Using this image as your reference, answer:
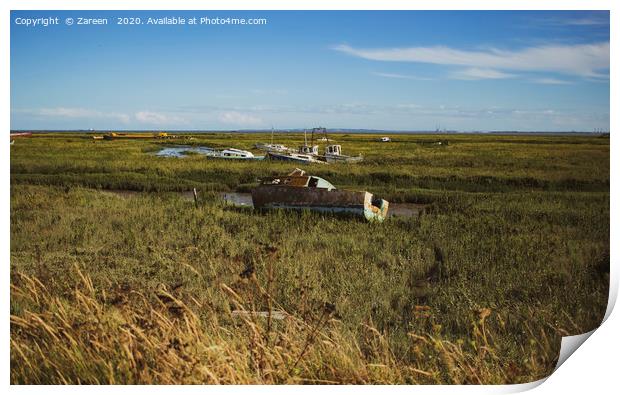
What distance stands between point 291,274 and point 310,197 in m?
3.54

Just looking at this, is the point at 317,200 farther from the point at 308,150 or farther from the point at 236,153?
the point at 236,153

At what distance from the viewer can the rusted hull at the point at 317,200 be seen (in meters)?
8.50

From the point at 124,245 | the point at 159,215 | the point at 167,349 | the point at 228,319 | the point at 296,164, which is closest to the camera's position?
the point at 167,349

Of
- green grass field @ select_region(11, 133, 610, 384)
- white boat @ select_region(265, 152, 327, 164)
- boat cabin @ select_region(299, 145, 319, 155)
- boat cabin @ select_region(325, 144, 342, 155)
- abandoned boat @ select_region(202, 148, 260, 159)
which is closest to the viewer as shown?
green grass field @ select_region(11, 133, 610, 384)

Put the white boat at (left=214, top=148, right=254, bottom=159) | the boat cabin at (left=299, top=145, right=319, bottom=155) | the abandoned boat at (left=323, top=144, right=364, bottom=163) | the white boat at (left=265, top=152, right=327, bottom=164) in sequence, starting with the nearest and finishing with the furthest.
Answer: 1. the boat cabin at (left=299, top=145, right=319, bottom=155)
2. the white boat at (left=265, top=152, right=327, bottom=164)
3. the white boat at (left=214, top=148, right=254, bottom=159)
4. the abandoned boat at (left=323, top=144, right=364, bottom=163)

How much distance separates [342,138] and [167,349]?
785 cm

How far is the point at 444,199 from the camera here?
9438 millimetres

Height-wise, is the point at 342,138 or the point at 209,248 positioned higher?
the point at 342,138

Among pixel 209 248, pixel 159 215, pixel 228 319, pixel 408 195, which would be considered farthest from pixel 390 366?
pixel 408 195

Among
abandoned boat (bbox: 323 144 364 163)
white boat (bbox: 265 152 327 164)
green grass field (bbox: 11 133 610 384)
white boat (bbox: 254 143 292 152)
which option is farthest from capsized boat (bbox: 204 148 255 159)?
abandoned boat (bbox: 323 144 364 163)

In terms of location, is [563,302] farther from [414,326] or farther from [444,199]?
[444,199]

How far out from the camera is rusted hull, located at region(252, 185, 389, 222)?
8.50m

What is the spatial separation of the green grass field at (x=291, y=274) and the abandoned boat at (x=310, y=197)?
0.25 metres

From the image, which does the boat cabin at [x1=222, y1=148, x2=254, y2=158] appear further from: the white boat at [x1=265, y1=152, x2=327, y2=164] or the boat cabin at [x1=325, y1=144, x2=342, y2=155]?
the boat cabin at [x1=325, y1=144, x2=342, y2=155]
